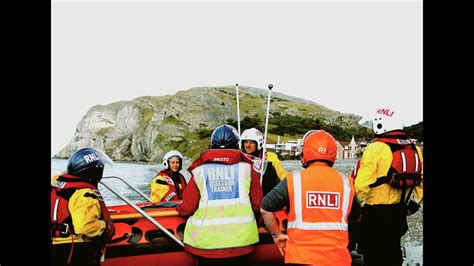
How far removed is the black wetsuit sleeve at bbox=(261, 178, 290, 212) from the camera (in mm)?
2699

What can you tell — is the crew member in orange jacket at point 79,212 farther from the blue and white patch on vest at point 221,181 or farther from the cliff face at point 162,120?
the cliff face at point 162,120

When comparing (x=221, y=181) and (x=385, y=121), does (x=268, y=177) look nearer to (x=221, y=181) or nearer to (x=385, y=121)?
(x=385, y=121)

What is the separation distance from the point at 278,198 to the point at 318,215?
0.23m

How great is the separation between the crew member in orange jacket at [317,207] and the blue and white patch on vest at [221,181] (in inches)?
16.5

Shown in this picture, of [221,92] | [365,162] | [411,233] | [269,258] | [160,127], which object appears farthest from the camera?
[160,127]

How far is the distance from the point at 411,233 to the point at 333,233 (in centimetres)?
1333

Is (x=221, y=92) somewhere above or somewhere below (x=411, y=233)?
above

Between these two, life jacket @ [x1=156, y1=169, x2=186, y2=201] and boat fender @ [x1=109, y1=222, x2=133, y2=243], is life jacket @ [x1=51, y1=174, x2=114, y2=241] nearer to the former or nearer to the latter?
boat fender @ [x1=109, y1=222, x2=133, y2=243]

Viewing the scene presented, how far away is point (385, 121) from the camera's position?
412 centimetres

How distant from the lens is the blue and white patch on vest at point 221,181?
3104mm

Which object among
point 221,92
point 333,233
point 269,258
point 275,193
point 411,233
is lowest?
point 411,233
